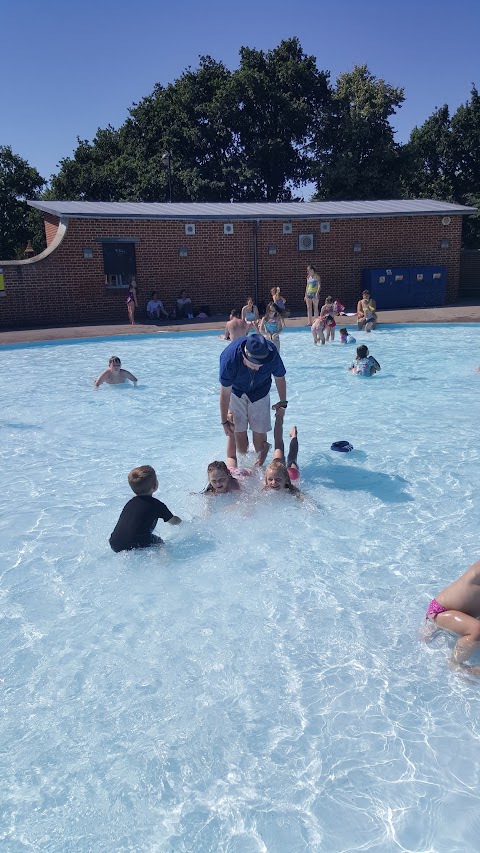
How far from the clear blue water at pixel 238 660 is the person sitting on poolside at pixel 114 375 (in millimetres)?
3157

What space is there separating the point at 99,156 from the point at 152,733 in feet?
138

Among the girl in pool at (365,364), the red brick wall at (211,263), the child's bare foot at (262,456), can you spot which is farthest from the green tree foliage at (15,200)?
the child's bare foot at (262,456)

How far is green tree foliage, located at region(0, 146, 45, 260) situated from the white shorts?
31850 mm

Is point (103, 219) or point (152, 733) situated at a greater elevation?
point (103, 219)

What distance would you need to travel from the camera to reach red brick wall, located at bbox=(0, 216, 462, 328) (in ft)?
64.7

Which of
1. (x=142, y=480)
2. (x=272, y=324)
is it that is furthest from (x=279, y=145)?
Result: (x=142, y=480)

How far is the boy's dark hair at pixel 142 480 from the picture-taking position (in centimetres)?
504

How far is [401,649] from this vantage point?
4.22m

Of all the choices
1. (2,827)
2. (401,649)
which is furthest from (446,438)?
(2,827)

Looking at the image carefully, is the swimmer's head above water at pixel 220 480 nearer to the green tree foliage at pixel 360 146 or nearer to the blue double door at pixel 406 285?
the blue double door at pixel 406 285

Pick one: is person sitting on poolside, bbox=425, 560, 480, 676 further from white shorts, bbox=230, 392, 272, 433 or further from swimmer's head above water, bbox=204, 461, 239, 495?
white shorts, bbox=230, 392, 272, 433

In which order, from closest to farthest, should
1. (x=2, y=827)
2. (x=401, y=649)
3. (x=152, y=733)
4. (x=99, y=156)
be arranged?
(x=2, y=827), (x=152, y=733), (x=401, y=649), (x=99, y=156)

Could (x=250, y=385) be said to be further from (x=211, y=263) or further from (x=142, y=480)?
(x=211, y=263)

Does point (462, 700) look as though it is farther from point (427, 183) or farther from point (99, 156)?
point (99, 156)
